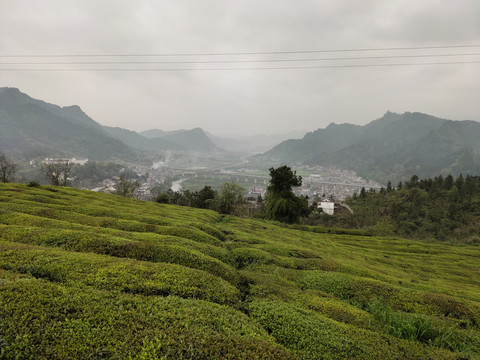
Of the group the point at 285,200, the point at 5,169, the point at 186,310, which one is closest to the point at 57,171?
the point at 5,169

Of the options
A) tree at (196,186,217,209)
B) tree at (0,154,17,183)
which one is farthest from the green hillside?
tree at (0,154,17,183)

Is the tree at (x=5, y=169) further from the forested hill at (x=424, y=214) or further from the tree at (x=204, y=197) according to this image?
the forested hill at (x=424, y=214)

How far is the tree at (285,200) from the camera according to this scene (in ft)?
110

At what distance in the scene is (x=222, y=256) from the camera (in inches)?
330

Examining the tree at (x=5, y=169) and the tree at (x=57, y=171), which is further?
the tree at (x=57, y=171)

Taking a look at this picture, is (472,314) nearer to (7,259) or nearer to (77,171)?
(7,259)

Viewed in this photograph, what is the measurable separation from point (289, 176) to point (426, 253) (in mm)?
18833

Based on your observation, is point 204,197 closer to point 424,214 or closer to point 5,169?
point 5,169

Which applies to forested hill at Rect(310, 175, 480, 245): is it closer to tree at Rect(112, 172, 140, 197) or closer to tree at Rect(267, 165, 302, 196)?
tree at Rect(267, 165, 302, 196)

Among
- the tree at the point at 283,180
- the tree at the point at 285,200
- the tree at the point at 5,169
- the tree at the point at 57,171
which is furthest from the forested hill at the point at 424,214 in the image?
the tree at the point at 5,169

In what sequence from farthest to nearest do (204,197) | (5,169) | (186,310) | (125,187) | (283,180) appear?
(125,187)
(204,197)
(5,169)
(283,180)
(186,310)

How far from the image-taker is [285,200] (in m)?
33.6

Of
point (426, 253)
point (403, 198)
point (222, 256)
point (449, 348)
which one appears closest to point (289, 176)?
point (426, 253)

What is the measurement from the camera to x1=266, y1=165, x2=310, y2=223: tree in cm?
3366
